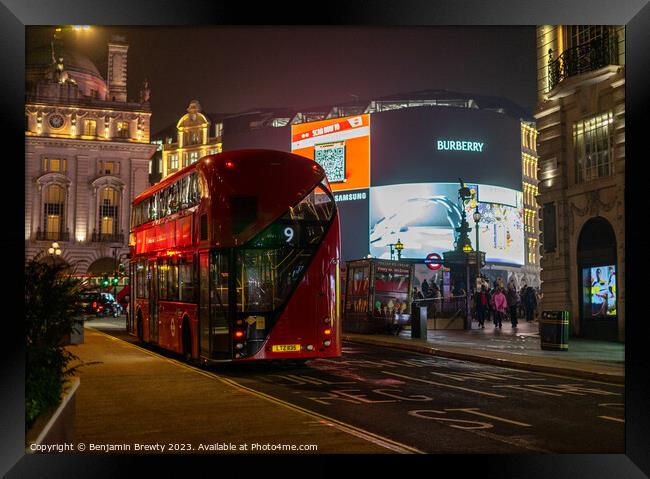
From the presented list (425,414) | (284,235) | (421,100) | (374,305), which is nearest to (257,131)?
(421,100)

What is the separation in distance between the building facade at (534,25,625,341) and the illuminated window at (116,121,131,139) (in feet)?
140

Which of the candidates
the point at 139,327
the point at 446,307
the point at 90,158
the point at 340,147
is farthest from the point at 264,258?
the point at 340,147

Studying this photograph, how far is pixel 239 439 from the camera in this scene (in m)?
8.44

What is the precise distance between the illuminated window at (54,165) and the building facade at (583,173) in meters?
31.7

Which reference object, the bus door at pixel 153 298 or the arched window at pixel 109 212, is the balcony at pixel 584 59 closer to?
the bus door at pixel 153 298

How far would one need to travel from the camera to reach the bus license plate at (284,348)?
1464cm

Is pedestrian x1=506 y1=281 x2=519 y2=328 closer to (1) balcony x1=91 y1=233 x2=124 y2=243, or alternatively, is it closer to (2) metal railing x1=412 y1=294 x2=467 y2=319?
(2) metal railing x1=412 y1=294 x2=467 y2=319

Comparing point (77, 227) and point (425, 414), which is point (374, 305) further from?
point (77, 227)

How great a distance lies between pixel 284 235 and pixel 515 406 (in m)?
5.16

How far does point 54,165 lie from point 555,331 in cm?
4005

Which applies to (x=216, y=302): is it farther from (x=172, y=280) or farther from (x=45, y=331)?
(x=45, y=331)

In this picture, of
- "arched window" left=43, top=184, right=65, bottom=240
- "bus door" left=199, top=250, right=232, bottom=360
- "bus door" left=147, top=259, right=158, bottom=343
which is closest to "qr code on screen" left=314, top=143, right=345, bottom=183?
"arched window" left=43, top=184, right=65, bottom=240

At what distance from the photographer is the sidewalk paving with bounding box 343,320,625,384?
1548cm

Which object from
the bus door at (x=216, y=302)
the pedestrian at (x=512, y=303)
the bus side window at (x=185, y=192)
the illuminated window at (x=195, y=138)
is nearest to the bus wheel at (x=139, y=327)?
the bus side window at (x=185, y=192)
